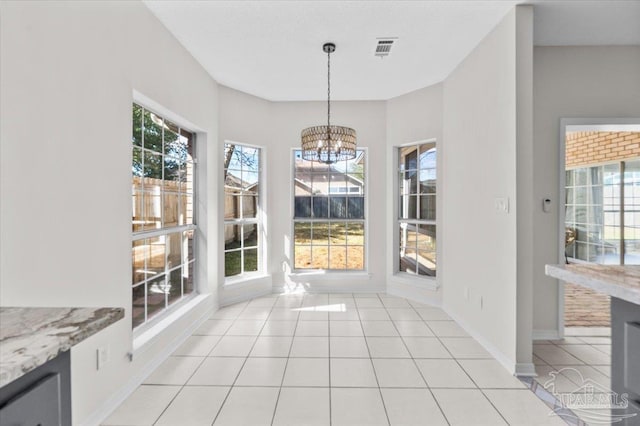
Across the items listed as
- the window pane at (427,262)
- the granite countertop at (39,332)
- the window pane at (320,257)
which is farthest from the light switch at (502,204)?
the granite countertop at (39,332)

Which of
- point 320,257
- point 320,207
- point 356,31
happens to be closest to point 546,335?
point 320,257

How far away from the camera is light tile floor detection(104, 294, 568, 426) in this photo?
197 centimetres

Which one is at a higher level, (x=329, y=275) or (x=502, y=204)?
(x=502, y=204)

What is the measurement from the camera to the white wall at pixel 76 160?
4.76 feet

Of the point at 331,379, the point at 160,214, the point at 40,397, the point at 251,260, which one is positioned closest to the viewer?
the point at 40,397

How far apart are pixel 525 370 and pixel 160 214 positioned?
3.34 meters

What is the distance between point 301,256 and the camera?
4766 millimetres

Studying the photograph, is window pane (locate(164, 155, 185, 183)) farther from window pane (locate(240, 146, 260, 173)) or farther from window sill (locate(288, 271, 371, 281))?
window sill (locate(288, 271, 371, 281))

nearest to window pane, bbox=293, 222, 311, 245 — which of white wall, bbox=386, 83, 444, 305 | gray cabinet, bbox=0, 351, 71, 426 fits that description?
white wall, bbox=386, 83, 444, 305

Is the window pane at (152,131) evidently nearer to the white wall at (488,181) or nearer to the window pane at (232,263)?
the window pane at (232,263)

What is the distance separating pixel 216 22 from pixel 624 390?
3.28 m

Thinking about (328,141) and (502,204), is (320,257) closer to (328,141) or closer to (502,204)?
(328,141)

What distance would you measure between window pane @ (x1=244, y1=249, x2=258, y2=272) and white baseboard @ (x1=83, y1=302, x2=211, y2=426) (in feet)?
4.24

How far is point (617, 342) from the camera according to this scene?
1.02m
